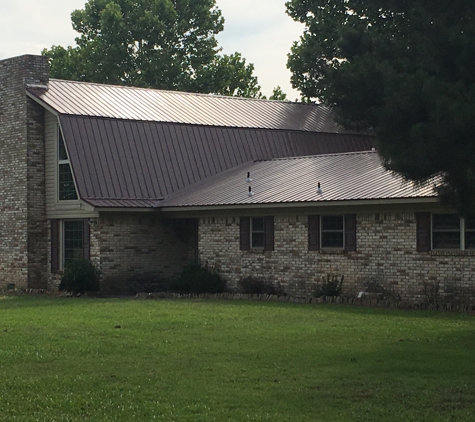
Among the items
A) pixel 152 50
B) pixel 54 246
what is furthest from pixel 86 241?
pixel 152 50

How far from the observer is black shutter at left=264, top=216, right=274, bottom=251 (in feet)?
92.2

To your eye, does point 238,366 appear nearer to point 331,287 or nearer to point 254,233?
point 331,287

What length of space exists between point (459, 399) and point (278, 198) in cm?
1541

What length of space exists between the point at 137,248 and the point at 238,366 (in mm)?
16902

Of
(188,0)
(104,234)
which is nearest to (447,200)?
(104,234)

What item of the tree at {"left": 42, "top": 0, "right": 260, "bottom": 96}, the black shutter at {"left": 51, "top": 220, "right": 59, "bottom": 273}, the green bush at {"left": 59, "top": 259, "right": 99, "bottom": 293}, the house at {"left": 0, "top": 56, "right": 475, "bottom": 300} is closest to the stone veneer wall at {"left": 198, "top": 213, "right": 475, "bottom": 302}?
the house at {"left": 0, "top": 56, "right": 475, "bottom": 300}

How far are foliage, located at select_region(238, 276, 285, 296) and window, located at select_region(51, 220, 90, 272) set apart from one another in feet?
19.2

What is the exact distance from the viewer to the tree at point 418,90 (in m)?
16.2

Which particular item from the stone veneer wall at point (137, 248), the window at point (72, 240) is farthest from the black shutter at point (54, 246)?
the stone veneer wall at point (137, 248)

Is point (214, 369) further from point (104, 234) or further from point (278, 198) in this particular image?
point (104, 234)

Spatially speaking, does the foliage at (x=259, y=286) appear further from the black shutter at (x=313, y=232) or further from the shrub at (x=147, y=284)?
the shrub at (x=147, y=284)

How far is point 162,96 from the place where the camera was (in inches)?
1439

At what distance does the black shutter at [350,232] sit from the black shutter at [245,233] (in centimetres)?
367

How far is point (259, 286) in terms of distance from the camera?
28.1 meters
